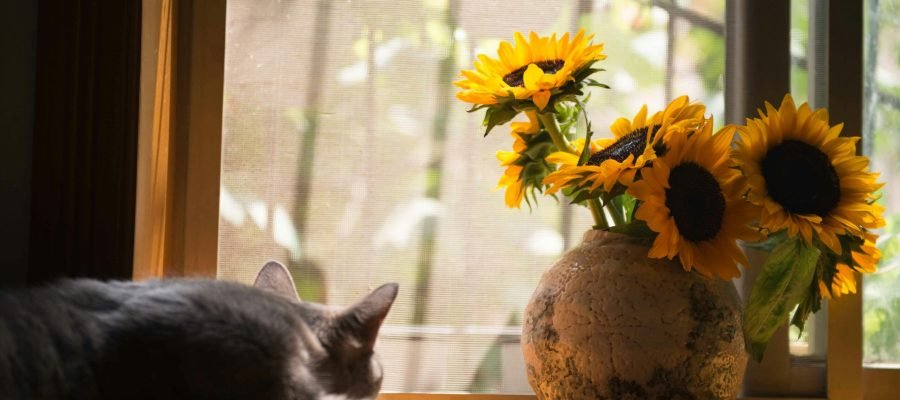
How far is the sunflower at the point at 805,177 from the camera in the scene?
995 mm

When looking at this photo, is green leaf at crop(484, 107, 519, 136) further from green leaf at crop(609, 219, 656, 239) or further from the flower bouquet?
green leaf at crop(609, 219, 656, 239)

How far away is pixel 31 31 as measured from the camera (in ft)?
3.58

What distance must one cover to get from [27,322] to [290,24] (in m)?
0.70

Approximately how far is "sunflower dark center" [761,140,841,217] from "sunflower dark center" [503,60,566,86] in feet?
0.85

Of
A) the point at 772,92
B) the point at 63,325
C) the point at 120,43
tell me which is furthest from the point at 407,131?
the point at 63,325

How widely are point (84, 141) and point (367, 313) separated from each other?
16.4 inches

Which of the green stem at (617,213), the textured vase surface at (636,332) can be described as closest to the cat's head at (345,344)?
the textured vase surface at (636,332)

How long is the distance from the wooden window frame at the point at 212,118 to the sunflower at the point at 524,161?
0.35 metres

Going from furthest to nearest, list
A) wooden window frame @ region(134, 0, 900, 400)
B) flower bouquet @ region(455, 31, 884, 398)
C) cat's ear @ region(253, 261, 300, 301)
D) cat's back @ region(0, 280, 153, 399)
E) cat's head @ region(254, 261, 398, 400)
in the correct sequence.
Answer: wooden window frame @ region(134, 0, 900, 400)
cat's ear @ region(253, 261, 300, 301)
flower bouquet @ region(455, 31, 884, 398)
cat's head @ region(254, 261, 398, 400)
cat's back @ region(0, 280, 153, 399)

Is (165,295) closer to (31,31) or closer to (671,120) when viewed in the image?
(31,31)

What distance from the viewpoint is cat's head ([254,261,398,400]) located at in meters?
0.88

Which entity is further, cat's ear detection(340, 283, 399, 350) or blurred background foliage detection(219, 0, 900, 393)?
blurred background foliage detection(219, 0, 900, 393)

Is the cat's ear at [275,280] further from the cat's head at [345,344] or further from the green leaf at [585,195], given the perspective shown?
the green leaf at [585,195]

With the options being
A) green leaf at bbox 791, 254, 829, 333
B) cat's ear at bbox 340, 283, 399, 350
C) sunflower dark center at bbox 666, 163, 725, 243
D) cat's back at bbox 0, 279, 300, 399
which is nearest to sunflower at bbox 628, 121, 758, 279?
sunflower dark center at bbox 666, 163, 725, 243
